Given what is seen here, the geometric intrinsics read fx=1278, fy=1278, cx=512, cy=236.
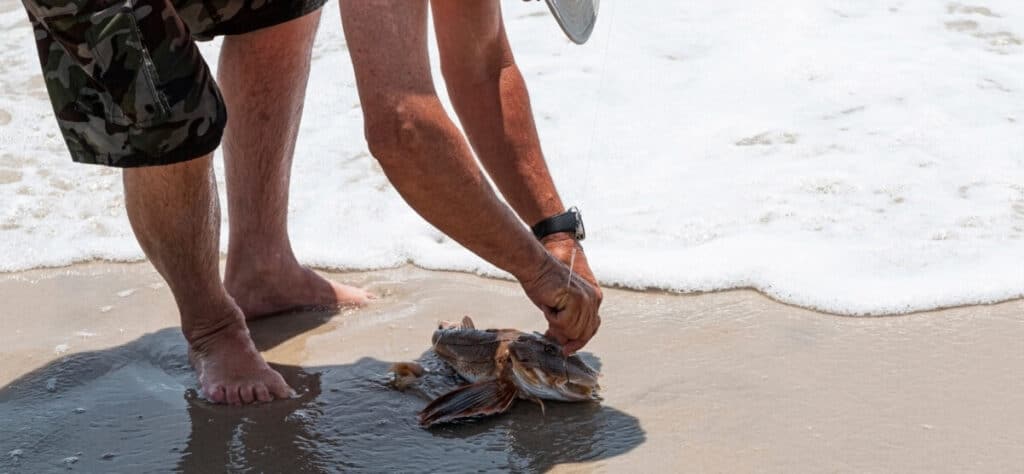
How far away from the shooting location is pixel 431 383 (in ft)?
10.6

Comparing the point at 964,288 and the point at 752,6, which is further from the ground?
the point at 752,6

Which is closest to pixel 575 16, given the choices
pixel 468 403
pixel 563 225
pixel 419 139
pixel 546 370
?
pixel 419 139

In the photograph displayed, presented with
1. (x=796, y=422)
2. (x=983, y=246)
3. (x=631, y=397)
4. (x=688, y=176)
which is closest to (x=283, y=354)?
(x=631, y=397)

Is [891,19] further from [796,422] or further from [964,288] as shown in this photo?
[796,422]

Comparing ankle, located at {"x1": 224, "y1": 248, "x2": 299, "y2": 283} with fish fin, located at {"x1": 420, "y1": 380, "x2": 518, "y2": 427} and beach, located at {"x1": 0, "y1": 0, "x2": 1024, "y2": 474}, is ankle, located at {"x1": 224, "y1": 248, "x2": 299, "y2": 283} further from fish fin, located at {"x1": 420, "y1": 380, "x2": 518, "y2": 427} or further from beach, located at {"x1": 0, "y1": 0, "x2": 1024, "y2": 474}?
fish fin, located at {"x1": 420, "y1": 380, "x2": 518, "y2": 427}

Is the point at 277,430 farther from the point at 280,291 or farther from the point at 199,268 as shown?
the point at 280,291

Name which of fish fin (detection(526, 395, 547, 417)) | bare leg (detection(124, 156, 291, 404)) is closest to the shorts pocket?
bare leg (detection(124, 156, 291, 404))

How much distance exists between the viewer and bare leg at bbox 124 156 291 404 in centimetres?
315

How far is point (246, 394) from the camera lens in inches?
124

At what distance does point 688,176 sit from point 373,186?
1176 mm

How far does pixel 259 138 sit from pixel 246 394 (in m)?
0.82

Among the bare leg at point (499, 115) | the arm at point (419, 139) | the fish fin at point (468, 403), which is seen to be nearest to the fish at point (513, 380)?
the fish fin at point (468, 403)

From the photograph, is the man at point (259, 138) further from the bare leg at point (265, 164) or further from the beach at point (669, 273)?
the beach at point (669, 273)

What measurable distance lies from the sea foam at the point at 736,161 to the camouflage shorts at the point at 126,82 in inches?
52.8
